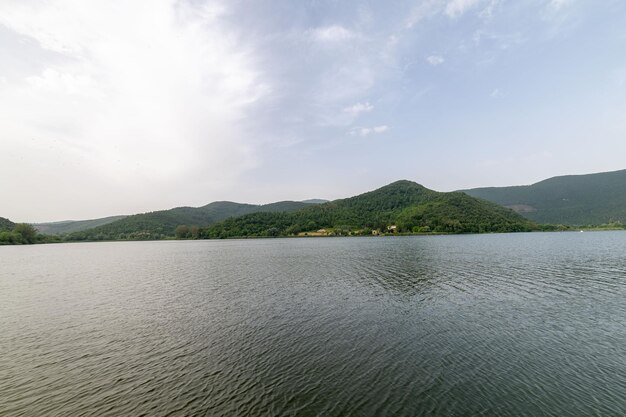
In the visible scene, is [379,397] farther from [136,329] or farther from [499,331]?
[136,329]

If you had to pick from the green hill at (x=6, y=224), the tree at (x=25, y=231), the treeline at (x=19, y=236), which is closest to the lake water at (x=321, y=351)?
the treeline at (x=19, y=236)

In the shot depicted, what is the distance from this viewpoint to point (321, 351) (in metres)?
17.1

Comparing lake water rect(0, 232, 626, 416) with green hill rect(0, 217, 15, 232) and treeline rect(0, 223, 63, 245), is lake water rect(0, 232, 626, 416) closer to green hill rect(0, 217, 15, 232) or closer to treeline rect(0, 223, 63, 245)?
treeline rect(0, 223, 63, 245)

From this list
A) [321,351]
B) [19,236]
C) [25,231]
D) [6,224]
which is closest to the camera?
[321,351]

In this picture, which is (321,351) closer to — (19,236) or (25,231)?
(19,236)

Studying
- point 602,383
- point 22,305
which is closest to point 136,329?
point 22,305

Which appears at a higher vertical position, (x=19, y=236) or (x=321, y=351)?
(x=19, y=236)

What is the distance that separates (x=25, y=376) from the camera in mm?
14430

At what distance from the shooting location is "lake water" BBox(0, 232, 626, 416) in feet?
39.2

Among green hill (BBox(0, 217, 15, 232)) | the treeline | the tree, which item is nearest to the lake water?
the treeline

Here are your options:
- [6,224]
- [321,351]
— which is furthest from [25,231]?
[321,351]

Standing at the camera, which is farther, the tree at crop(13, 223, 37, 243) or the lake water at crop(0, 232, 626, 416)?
the tree at crop(13, 223, 37, 243)

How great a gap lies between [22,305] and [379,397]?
3660cm

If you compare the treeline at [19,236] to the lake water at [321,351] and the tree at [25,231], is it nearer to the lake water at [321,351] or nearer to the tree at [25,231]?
the tree at [25,231]
